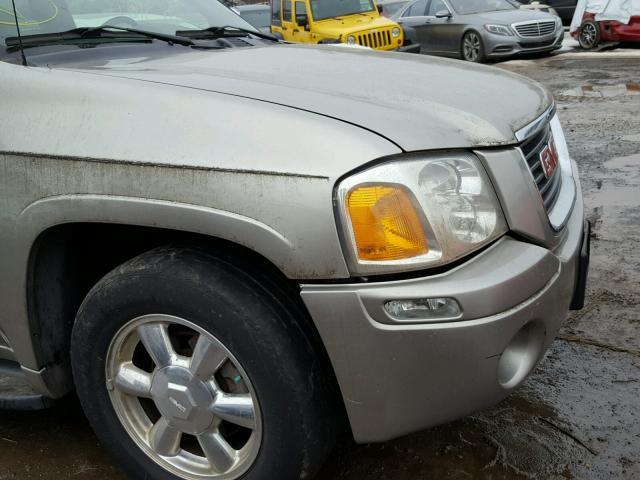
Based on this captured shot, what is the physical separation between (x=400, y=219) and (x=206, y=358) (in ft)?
2.17

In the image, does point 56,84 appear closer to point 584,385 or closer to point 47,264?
point 47,264

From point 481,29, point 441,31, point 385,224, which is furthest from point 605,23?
point 385,224

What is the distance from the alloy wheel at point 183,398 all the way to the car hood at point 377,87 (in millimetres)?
645

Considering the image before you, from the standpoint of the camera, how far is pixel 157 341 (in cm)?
214

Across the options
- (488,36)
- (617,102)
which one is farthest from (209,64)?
(488,36)

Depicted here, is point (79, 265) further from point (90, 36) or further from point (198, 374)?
point (90, 36)

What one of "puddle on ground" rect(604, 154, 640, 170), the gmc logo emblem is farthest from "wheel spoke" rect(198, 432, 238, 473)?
"puddle on ground" rect(604, 154, 640, 170)

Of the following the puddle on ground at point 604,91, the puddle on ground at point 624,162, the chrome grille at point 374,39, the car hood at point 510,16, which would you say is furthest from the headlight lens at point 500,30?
the puddle on ground at point 624,162

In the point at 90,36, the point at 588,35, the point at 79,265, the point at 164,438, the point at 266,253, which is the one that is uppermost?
the point at 90,36

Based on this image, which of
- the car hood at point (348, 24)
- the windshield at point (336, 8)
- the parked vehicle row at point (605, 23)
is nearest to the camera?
the parked vehicle row at point (605, 23)

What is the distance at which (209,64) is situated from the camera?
8.17 ft

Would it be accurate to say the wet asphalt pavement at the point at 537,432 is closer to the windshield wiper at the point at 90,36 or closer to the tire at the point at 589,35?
the windshield wiper at the point at 90,36

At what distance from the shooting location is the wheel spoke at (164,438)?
2.26m

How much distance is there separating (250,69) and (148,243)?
2.11ft
